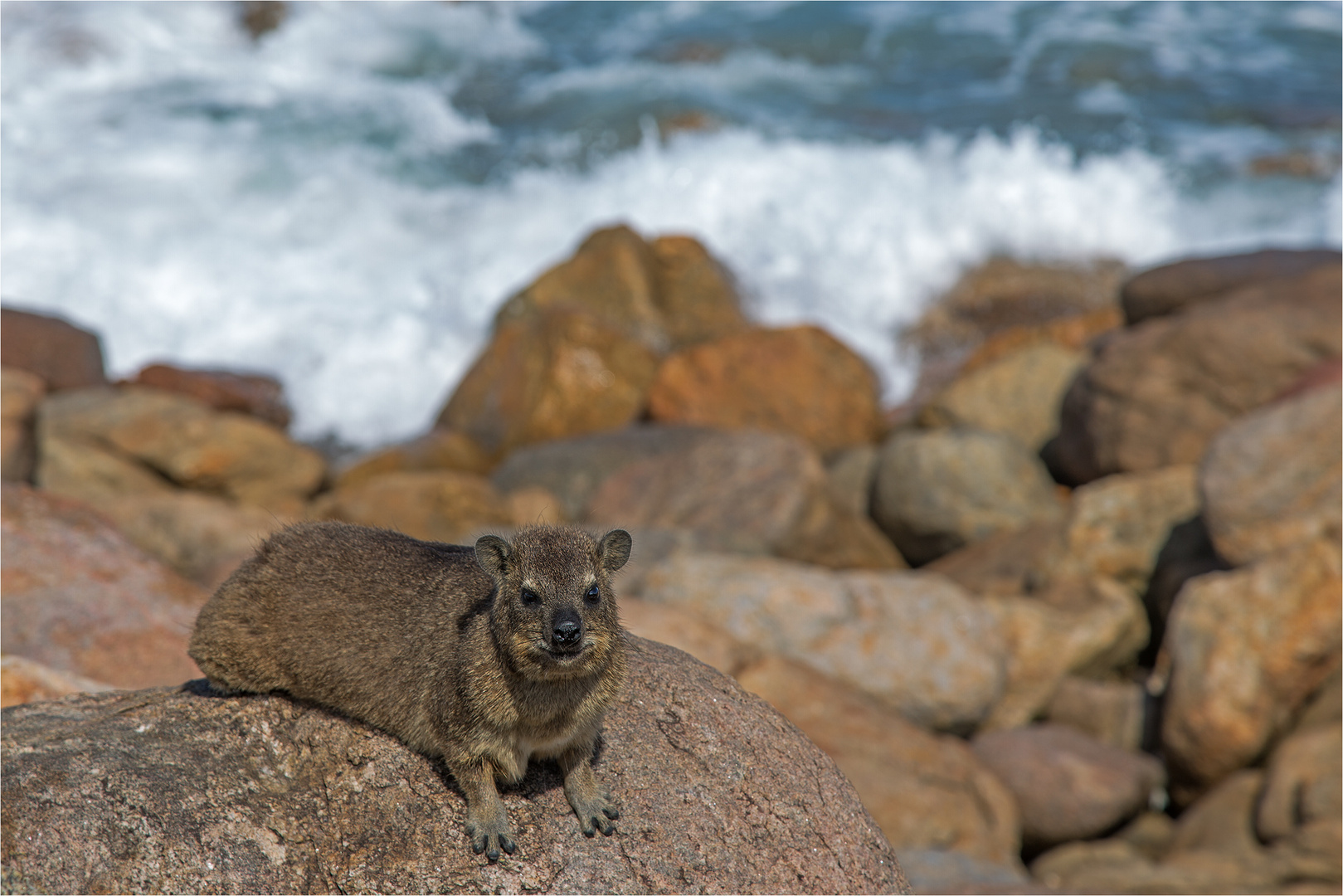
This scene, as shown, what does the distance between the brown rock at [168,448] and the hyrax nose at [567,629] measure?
10.6 m

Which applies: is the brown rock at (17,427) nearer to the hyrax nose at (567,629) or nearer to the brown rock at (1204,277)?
the hyrax nose at (567,629)

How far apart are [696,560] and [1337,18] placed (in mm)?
29063

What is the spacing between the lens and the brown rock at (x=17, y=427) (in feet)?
38.1

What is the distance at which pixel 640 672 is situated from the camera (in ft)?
17.0

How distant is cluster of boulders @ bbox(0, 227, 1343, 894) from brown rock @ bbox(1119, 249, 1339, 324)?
59 mm

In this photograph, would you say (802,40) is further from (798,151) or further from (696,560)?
(696,560)

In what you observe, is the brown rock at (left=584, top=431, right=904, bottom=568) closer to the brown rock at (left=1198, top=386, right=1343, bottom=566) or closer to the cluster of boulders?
the cluster of boulders

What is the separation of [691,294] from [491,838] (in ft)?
53.5

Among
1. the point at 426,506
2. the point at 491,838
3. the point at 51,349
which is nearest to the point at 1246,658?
the point at 491,838

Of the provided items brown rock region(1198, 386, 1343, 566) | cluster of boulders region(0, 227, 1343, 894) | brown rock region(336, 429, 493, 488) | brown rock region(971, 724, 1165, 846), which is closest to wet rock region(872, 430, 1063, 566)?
cluster of boulders region(0, 227, 1343, 894)

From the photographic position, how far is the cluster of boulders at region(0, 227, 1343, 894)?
27.3ft

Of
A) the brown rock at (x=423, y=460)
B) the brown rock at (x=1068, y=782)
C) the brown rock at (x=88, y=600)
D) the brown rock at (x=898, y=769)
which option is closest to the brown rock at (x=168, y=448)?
the brown rock at (x=423, y=460)

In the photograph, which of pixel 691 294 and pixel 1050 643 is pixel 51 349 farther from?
pixel 1050 643

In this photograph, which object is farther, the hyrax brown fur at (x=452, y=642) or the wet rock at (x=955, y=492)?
the wet rock at (x=955, y=492)
